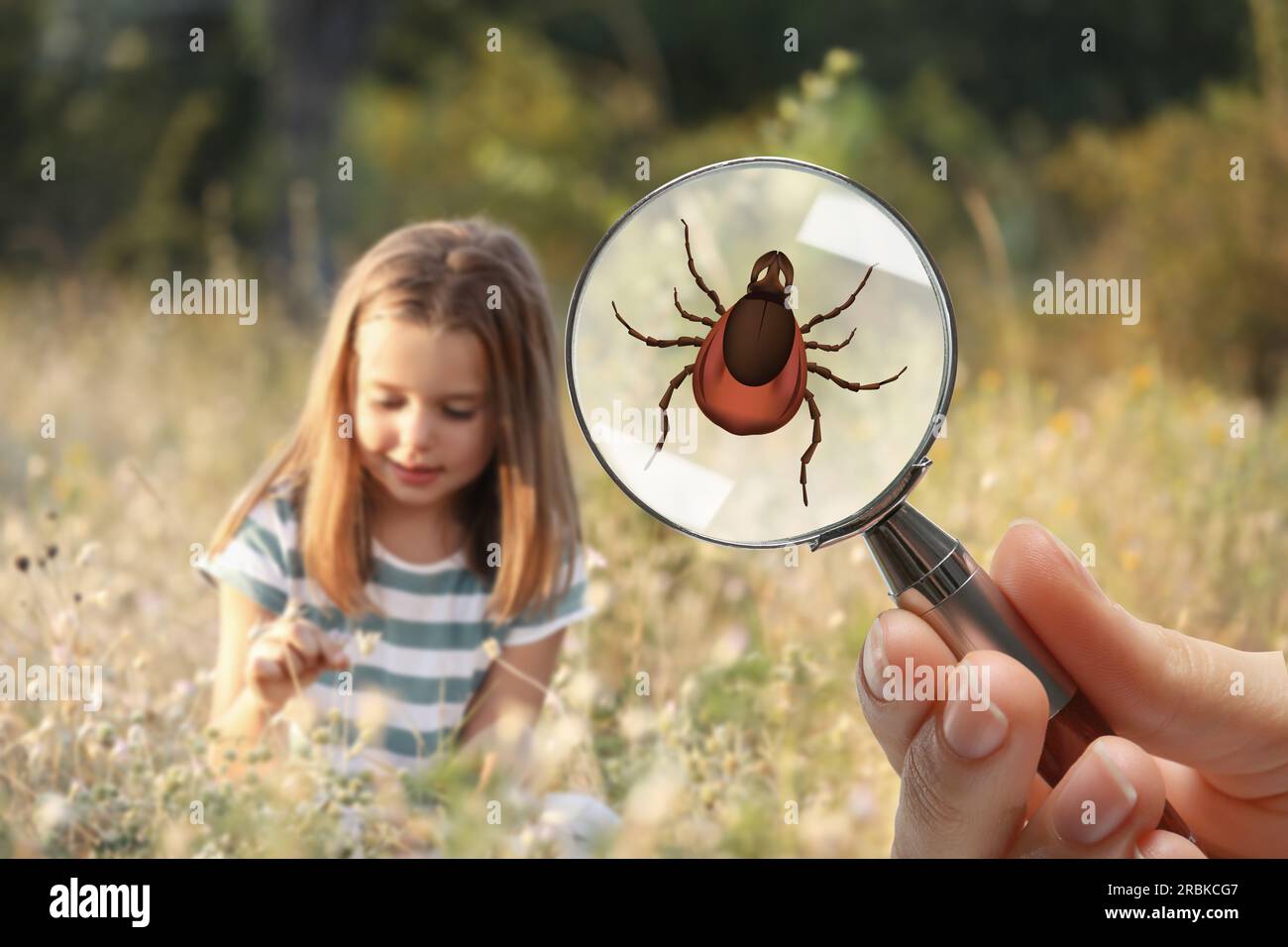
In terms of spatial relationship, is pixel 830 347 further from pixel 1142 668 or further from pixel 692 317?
pixel 1142 668

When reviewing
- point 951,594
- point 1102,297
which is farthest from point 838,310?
point 1102,297

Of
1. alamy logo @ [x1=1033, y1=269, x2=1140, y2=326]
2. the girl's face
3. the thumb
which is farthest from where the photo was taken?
alamy logo @ [x1=1033, y1=269, x2=1140, y2=326]

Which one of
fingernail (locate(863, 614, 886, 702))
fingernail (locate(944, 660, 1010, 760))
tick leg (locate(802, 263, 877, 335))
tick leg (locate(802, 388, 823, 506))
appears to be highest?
tick leg (locate(802, 263, 877, 335))

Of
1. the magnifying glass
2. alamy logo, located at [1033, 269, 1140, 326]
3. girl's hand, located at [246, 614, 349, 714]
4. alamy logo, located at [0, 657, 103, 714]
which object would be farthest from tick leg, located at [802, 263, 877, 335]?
alamy logo, located at [1033, 269, 1140, 326]

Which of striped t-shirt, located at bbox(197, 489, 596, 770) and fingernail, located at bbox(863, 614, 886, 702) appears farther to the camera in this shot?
striped t-shirt, located at bbox(197, 489, 596, 770)

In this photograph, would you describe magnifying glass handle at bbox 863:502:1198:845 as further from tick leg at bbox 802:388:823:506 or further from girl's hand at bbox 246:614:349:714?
girl's hand at bbox 246:614:349:714

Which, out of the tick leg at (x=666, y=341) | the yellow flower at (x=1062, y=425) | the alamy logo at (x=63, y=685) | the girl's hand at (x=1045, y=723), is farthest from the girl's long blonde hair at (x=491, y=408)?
the yellow flower at (x=1062, y=425)
